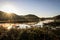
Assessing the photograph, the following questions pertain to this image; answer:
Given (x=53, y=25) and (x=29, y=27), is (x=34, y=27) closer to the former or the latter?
(x=29, y=27)

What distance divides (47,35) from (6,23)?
4.23 feet

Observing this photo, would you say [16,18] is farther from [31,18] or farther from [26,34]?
[26,34]

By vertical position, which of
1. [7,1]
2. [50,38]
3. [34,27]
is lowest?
[50,38]

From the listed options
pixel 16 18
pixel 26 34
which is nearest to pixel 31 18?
pixel 16 18

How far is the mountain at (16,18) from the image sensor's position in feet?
14.2

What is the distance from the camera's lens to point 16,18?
14.4 feet

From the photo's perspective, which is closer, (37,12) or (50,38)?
(50,38)

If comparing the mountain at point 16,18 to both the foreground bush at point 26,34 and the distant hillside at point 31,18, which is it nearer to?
the distant hillside at point 31,18

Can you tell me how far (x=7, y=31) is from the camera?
413 cm

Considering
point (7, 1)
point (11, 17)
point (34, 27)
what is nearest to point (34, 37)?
point (34, 27)

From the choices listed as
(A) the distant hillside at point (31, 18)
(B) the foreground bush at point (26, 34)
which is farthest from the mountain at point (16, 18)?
(B) the foreground bush at point (26, 34)

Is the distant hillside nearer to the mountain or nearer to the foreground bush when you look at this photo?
the mountain

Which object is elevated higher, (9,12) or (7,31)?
(9,12)

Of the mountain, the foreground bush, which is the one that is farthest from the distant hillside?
the foreground bush
